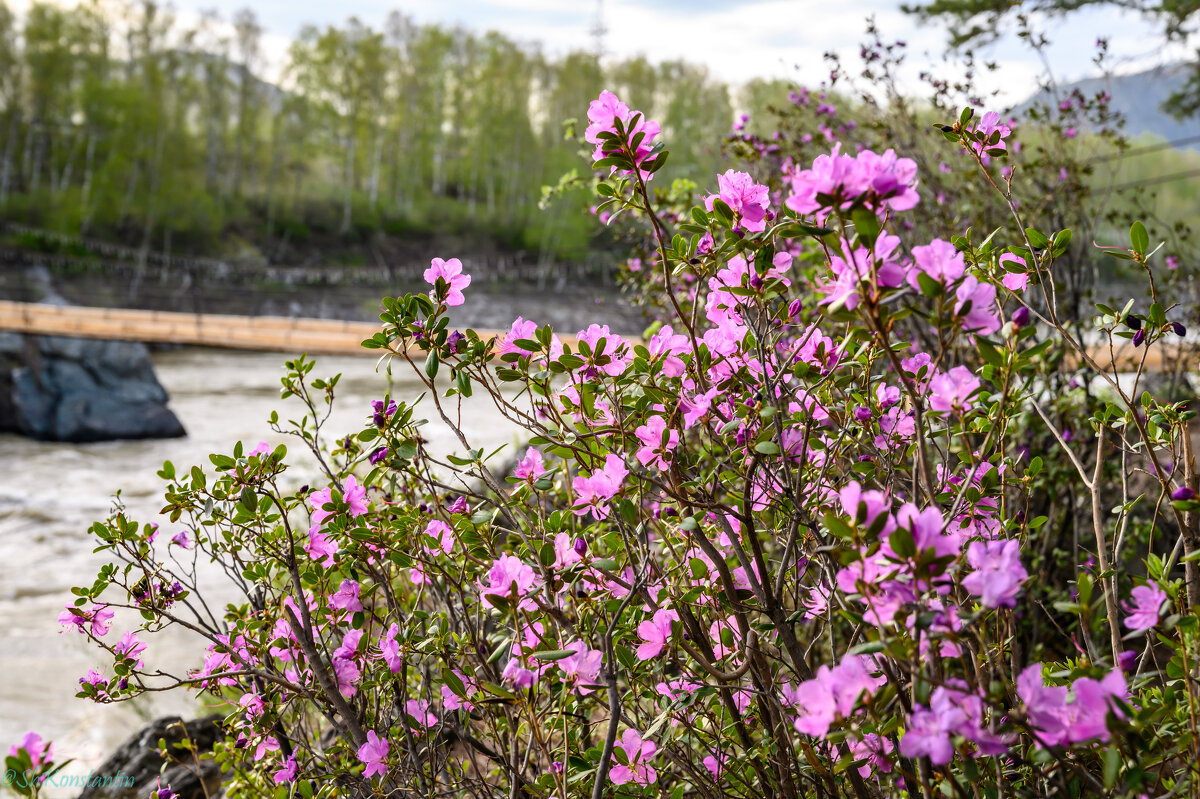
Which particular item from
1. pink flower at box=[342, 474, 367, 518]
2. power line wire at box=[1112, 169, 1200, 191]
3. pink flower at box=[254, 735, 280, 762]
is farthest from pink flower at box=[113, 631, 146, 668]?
power line wire at box=[1112, 169, 1200, 191]

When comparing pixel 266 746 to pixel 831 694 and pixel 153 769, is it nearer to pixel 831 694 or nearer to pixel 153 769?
pixel 831 694

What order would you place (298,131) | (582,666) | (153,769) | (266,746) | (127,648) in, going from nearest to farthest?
(582,666), (127,648), (266,746), (153,769), (298,131)

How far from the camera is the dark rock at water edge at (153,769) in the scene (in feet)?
7.30

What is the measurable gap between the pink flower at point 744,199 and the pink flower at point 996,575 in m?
0.44

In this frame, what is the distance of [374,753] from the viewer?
1.14m

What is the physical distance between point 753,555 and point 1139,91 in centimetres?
775

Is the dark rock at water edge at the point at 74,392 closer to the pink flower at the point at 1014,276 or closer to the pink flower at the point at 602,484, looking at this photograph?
the pink flower at the point at 602,484

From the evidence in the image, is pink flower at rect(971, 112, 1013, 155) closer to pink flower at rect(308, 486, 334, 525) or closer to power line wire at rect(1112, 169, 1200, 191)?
pink flower at rect(308, 486, 334, 525)

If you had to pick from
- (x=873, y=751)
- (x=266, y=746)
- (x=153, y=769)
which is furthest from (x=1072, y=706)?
(x=153, y=769)

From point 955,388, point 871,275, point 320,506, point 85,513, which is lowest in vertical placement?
point 85,513

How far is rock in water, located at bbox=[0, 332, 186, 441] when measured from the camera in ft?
27.3

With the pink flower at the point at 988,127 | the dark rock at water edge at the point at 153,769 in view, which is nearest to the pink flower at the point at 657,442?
the pink flower at the point at 988,127

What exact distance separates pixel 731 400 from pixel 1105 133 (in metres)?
3.45

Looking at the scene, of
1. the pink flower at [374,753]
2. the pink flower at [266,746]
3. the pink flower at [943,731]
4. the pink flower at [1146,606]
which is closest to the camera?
the pink flower at [943,731]
